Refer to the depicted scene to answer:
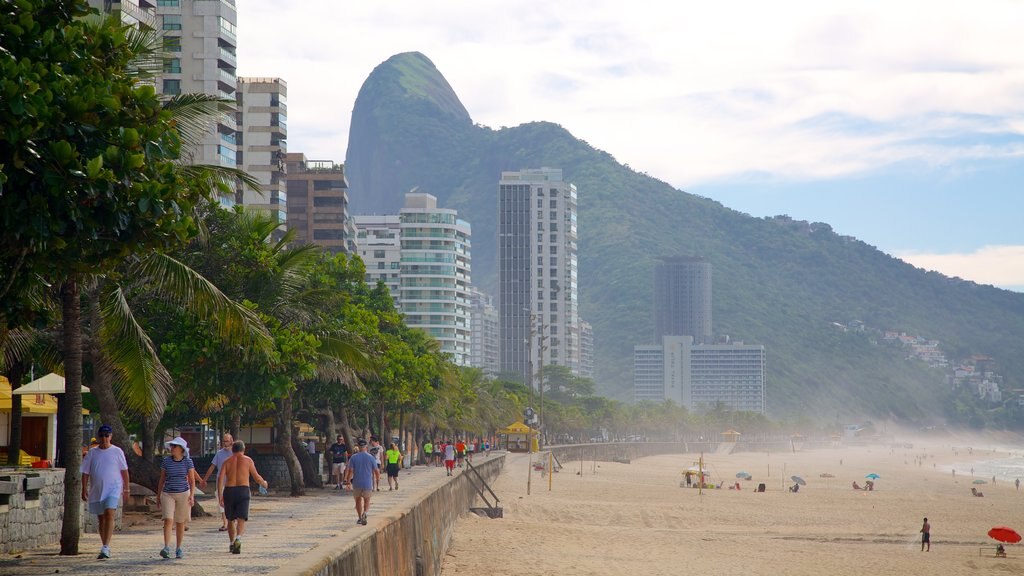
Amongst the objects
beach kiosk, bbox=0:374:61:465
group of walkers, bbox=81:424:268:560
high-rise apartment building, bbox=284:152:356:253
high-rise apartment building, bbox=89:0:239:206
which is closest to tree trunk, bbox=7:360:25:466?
beach kiosk, bbox=0:374:61:465

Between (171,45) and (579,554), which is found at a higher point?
(171,45)

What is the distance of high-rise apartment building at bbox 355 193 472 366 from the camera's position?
186625 mm

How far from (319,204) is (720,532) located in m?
97.7

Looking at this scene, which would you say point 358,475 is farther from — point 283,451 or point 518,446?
point 518,446

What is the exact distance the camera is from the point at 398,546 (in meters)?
18.3

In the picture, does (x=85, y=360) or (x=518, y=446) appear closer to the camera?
(x=85, y=360)

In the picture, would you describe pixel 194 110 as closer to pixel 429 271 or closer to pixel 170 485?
pixel 170 485

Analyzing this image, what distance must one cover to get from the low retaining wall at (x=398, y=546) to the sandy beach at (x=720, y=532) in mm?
1181

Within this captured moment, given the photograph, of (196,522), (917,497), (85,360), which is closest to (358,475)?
(196,522)

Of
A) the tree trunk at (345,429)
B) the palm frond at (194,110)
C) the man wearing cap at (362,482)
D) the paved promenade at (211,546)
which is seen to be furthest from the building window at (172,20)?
the palm frond at (194,110)

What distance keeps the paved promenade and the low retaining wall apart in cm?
36

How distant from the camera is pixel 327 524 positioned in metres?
21.4

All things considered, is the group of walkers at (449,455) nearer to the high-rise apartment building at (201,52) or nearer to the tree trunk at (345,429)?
the tree trunk at (345,429)

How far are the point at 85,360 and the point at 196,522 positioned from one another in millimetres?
3660
